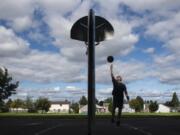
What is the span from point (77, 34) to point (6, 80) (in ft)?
340

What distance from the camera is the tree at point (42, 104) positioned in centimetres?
15800

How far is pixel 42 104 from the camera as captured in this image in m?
160

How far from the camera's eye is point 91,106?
17.7ft

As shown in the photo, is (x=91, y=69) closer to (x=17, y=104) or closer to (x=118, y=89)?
(x=118, y=89)

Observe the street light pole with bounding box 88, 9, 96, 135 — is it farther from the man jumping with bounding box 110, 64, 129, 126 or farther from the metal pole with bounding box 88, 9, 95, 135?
the man jumping with bounding box 110, 64, 129, 126

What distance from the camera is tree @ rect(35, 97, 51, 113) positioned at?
158 meters

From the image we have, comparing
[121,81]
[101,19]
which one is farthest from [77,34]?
[121,81]

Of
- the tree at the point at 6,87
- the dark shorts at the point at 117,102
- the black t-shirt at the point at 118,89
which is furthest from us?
the tree at the point at 6,87
